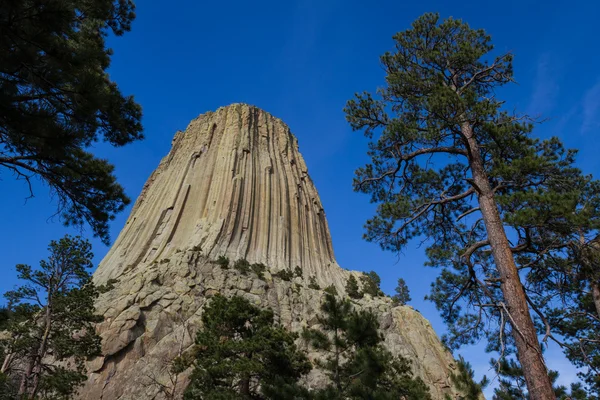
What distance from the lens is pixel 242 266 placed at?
34219mm

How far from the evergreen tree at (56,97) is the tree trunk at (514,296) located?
7233 mm

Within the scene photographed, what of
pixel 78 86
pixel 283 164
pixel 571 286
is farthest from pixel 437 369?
pixel 283 164

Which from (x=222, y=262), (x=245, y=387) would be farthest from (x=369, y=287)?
(x=245, y=387)

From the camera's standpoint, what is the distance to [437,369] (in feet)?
84.4

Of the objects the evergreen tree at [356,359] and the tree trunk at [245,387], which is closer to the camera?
the evergreen tree at [356,359]

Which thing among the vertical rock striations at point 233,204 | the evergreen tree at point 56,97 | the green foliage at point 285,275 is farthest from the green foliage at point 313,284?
the evergreen tree at point 56,97

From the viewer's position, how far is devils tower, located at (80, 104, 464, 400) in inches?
945

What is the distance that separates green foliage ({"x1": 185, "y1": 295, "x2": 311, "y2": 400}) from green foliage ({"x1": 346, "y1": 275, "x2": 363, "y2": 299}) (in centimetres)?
2296

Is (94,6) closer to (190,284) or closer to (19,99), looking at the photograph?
(19,99)

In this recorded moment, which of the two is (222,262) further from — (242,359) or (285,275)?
(242,359)

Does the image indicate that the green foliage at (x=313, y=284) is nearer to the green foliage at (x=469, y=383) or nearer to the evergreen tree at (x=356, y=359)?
the evergreen tree at (x=356, y=359)

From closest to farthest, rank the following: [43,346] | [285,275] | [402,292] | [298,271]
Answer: [43,346] → [285,275] → [298,271] → [402,292]

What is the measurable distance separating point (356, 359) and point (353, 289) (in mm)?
27807

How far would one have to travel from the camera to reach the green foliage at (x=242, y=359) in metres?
13.1
